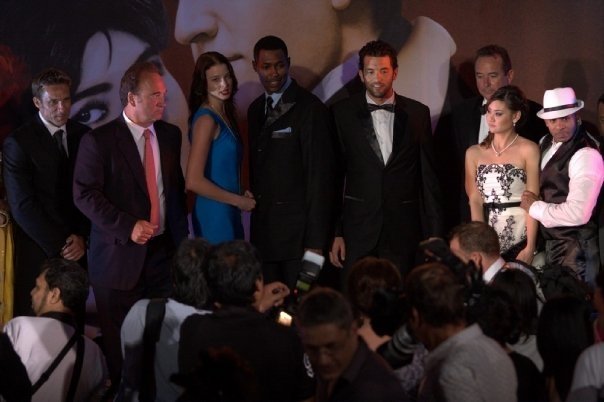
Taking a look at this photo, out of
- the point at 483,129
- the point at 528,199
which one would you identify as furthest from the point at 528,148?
the point at 483,129

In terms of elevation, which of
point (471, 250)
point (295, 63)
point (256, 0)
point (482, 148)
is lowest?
point (471, 250)

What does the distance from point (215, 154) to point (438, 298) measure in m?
2.42

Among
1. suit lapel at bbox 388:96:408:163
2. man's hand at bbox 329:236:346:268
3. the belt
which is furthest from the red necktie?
the belt

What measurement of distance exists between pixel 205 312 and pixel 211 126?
181 cm

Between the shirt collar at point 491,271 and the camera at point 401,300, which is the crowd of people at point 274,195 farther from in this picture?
the camera at point 401,300

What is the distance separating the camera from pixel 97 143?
5.49 metres

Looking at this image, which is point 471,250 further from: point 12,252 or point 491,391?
point 12,252

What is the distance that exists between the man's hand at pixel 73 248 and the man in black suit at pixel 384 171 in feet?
4.82

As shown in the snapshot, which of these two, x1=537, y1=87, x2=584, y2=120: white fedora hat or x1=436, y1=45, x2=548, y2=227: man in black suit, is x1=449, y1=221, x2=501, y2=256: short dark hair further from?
x1=436, y1=45, x2=548, y2=227: man in black suit

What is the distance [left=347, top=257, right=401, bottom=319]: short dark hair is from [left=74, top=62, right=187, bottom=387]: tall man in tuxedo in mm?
1719

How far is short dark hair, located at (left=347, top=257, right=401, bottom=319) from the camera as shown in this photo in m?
4.00

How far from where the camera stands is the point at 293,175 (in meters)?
5.95

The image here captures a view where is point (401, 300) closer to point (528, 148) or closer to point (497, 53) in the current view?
point (528, 148)

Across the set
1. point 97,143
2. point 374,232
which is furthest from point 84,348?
point 374,232
